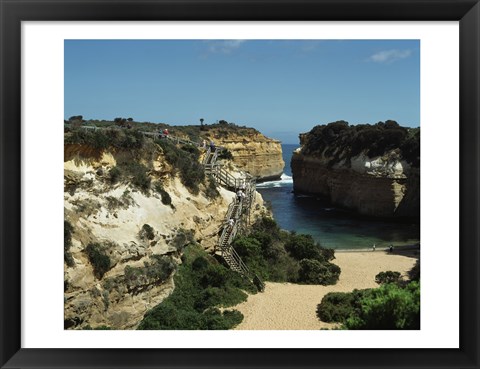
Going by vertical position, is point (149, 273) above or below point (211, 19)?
below

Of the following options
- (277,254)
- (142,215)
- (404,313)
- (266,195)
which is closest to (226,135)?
(266,195)

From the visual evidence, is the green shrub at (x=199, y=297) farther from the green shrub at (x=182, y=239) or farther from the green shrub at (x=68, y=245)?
the green shrub at (x=68, y=245)

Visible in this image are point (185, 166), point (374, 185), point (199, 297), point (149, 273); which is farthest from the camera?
point (374, 185)

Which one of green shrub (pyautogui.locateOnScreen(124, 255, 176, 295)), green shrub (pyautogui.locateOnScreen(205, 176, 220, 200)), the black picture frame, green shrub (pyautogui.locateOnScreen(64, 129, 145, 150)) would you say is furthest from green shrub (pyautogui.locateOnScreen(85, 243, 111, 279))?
green shrub (pyautogui.locateOnScreen(205, 176, 220, 200))

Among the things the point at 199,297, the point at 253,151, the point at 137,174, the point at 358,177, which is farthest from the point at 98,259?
the point at 253,151

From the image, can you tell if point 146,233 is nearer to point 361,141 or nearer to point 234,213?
point 234,213

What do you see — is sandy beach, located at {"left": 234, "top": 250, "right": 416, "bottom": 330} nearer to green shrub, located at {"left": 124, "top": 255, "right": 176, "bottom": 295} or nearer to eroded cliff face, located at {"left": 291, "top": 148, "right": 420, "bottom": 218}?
green shrub, located at {"left": 124, "top": 255, "right": 176, "bottom": 295}

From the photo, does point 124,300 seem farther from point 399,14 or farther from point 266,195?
point 266,195
